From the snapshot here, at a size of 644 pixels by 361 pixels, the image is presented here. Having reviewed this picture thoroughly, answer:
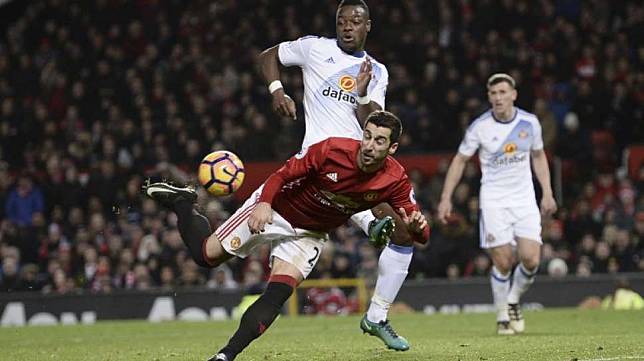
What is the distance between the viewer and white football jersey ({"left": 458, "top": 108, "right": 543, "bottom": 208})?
1242 centimetres

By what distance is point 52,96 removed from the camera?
81.7 feet

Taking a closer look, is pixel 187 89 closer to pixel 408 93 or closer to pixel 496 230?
pixel 408 93

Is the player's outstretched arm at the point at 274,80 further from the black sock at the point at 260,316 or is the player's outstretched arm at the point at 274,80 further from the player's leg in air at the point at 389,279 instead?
the black sock at the point at 260,316

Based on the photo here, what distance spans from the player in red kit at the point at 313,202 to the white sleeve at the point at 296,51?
5.89 ft

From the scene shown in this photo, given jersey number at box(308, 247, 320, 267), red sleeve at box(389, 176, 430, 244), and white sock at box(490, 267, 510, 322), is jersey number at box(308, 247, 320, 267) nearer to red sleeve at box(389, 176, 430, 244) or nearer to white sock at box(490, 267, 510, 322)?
red sleeve at box(389, 176, 430, 244)

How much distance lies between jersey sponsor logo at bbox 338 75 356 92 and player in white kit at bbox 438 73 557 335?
268 centimetres

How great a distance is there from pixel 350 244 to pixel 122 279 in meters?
3.59

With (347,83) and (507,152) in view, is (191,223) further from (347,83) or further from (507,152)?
(507,152)

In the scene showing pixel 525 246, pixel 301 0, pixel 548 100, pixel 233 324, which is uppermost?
pixel 301 0

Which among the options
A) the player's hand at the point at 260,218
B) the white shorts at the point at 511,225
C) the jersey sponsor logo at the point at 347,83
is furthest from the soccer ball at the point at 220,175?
the white shorts at the point at 511,225

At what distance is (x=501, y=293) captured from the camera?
484 inches

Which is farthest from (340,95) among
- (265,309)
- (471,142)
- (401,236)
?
(471,142)

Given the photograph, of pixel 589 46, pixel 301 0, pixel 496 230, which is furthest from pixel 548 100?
pixel 496 230

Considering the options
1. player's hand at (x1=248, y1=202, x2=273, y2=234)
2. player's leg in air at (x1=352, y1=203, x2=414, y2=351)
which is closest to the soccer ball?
player's leg in air at (x1=352, y1=203, x2=414, y2=351)
